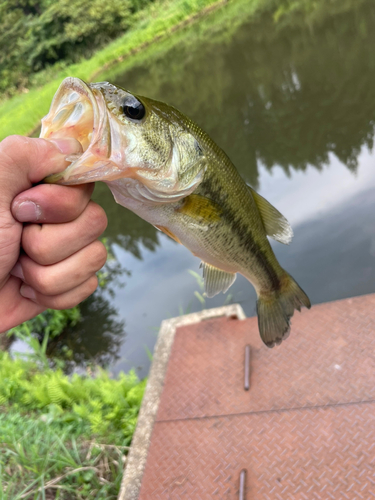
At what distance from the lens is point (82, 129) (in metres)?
1.26

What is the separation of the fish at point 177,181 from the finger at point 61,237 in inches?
5.6

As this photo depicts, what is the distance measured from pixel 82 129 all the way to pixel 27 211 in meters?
0.35

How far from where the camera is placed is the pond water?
4.80m

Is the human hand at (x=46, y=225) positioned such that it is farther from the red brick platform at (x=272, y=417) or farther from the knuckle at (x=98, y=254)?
Result: the red brick platform at (x=272, y=417)

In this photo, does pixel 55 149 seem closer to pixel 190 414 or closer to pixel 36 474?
pixel 190 414

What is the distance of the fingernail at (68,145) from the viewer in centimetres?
121

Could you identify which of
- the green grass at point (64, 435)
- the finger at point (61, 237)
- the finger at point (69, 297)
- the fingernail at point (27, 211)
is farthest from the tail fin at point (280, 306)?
the green grass at point (64, 435)

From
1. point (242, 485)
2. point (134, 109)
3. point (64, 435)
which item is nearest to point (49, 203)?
point (134, 109)

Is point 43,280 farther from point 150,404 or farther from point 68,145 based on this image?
point 150,404

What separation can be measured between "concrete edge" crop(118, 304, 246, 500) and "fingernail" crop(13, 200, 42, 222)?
2016 millimetres

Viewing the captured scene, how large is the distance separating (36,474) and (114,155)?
2475mm

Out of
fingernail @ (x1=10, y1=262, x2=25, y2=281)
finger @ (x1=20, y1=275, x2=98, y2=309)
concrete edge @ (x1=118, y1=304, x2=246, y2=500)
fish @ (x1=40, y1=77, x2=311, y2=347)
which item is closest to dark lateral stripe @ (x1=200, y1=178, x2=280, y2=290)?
fish @ (x1=40, y1=77, x2=311, y2=347)

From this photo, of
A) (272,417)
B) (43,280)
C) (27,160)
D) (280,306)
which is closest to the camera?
(27,160)

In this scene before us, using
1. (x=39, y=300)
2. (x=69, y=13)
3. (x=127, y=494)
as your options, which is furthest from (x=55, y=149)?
(x=69, y=13)
